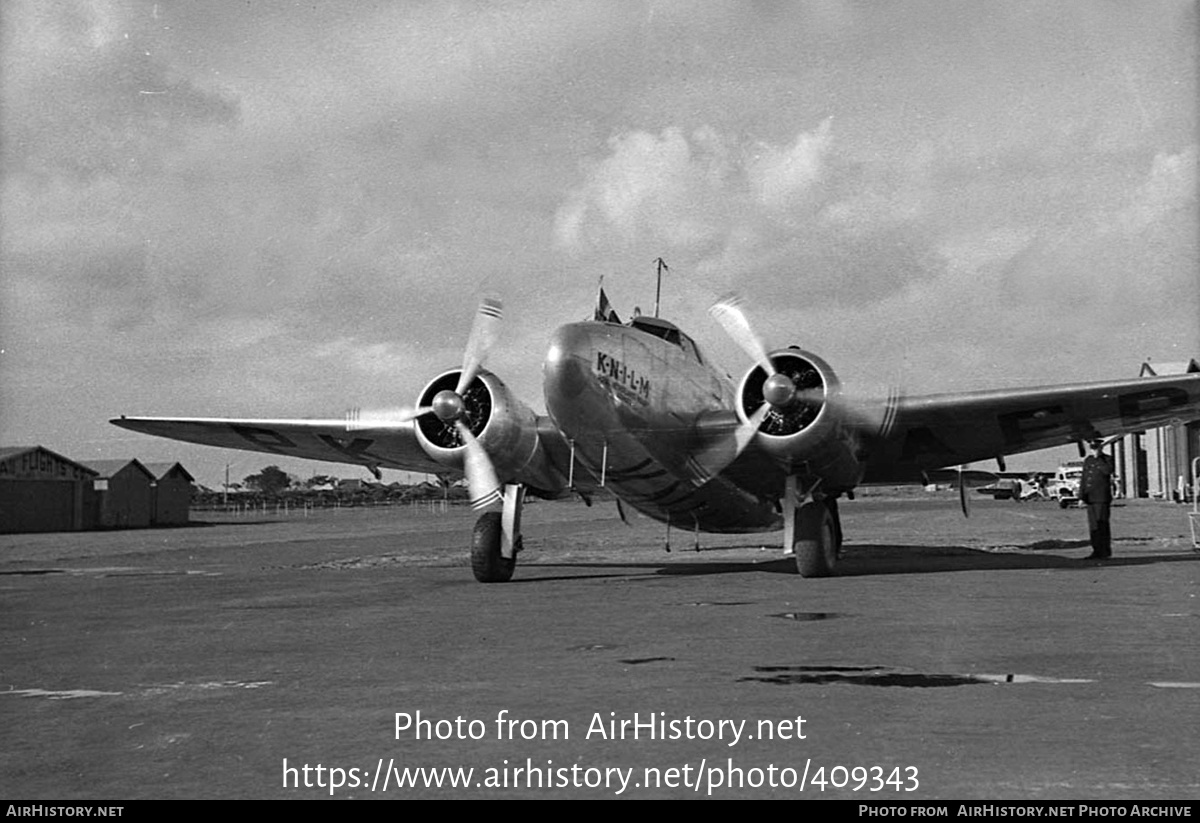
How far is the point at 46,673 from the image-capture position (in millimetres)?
9031

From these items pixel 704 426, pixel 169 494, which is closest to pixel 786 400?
pixel 704 426

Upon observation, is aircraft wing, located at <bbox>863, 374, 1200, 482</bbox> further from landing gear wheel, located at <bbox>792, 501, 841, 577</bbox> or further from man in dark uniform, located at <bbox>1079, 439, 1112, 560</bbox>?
landing gear wheel, located at <bbox>792, 501, 841, 577</bbox>

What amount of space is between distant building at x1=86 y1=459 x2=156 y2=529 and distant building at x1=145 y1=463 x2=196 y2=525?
57 centimetres

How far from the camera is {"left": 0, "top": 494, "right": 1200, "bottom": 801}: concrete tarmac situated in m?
5.21

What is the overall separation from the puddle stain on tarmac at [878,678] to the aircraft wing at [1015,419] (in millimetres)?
10136

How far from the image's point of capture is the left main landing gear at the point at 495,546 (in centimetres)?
1830

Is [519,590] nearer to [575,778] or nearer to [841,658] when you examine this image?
[841,658]

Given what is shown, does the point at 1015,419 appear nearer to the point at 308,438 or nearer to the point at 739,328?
the point at 739,328

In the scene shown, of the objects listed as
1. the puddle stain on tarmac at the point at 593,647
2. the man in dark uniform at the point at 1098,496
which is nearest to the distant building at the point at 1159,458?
the man in dark uniform at the point at 1098,496

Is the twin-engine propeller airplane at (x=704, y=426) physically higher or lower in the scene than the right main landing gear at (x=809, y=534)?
higher

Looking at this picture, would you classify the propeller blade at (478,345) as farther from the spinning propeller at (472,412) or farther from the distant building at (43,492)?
the distant building at (43,492)

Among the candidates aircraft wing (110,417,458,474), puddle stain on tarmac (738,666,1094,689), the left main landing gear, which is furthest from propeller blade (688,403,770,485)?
puddle stain on tarmac (738,666,1094,689)

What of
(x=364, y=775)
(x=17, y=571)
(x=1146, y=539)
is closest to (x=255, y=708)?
(x=364, y=775)
